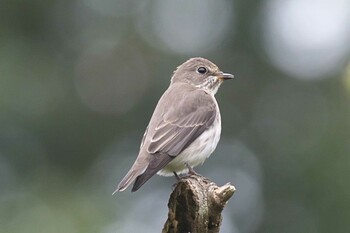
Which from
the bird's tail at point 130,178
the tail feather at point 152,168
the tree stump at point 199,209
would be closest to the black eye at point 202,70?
the tail feather at point 152,168

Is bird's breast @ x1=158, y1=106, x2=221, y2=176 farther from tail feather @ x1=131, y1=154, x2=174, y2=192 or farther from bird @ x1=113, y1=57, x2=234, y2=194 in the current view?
tail feather @ x1=131, y1=154, x2=174, y2=192

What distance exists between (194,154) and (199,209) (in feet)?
6.19

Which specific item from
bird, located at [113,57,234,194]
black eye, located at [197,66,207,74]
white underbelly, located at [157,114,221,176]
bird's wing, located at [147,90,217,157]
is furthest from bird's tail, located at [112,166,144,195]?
black eye, located at [197,66,207,74]

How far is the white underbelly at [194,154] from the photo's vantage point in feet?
31.6

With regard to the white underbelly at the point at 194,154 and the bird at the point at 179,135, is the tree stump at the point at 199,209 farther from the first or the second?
the white underbelly at the point at 194,154

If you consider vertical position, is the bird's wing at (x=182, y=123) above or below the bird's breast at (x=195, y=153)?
above

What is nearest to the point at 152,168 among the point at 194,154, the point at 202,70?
the point at 194,154

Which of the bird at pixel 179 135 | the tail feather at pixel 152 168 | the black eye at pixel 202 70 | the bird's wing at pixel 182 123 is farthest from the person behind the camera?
the black eye at pixel 202 70

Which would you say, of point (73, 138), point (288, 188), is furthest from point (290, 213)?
point (73, 138)

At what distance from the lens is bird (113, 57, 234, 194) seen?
9.22 m

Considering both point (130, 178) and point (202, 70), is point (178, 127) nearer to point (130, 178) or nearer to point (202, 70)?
point (130, 178)

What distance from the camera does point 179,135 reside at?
9766 millimetres

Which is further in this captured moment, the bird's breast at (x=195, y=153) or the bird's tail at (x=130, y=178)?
the bird's breast at (x=195, y=153)

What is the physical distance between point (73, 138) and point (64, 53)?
1427 millimetres
